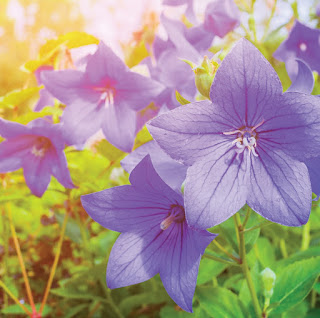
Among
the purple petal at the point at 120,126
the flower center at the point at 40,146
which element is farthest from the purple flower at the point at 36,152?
the purple petal at the point at 120,126

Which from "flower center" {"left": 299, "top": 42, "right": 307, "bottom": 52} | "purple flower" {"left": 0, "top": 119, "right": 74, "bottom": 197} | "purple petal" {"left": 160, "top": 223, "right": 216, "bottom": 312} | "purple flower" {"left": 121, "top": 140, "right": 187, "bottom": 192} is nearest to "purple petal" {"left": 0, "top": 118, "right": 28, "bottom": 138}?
"purple flower" {"left": 0, "top": 119, "right": 74, "bottom": 197}

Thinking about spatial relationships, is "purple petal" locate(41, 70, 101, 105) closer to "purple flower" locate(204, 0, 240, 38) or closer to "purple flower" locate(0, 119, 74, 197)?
"purple flower" locate(0, 119, 74, 197)

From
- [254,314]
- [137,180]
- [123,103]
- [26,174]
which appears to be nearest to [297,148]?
[137,180]

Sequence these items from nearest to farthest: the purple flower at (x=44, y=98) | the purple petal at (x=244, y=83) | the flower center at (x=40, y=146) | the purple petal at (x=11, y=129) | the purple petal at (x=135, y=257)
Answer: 1. the purple petal at (x=244, y=83)
2. the purple petal at (x=135, y=257)
3. the purple petal at (x=11, y=129)
4. the flower center at (x=40, y=146)
5. the purple flower at (x=44, y=98)

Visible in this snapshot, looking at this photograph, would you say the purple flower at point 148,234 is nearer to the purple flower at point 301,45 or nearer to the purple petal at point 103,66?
the purple petal at point 103,66

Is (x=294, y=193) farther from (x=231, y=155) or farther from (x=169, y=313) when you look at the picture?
(x=169, y=313)

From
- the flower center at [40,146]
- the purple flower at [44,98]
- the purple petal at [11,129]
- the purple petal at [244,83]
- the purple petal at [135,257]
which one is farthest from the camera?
the purple flower at [44,98]

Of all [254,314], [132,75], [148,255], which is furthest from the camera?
[132,75]

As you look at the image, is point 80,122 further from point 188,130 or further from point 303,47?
point 303,47
